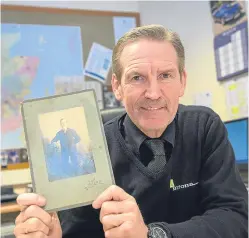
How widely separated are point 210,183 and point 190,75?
1727 millimetres

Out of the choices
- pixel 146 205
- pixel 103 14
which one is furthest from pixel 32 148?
pixel 103 14

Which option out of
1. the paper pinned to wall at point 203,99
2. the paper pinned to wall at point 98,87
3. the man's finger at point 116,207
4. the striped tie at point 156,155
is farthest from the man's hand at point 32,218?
the paper pinned to wall at point 98,87

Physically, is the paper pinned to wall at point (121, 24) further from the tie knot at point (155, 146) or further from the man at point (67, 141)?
the man at point (67, 141)

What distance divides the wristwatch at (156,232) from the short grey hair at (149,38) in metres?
0.35

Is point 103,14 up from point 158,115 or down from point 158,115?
up

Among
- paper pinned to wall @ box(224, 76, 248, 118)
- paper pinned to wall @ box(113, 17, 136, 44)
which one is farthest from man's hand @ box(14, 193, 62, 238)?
paper pinned to wall @ box(113, 17, 136, 44)

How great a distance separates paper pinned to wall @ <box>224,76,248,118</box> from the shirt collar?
4.18 feet

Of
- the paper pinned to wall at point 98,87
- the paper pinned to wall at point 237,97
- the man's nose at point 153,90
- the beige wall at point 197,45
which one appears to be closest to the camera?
the man's nose at point 153,90

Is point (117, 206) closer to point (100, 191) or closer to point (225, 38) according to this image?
point (100, 191)

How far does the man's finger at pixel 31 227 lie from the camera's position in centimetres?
65

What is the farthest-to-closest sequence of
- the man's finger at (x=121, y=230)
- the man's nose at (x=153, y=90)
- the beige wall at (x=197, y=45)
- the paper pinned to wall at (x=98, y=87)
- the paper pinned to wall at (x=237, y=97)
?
the paper pinned to wall at (x=98, y=87) → the beige wall at (x=197, y=45) → the paper pinned to wall at (x=237, y=97) → the man's nose at (x=153, y=90) → the man's finger at (x=121, y=230)

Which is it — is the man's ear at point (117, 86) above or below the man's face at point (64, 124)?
above

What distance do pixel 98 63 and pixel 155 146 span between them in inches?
80.6

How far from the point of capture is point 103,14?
9.43 ft
